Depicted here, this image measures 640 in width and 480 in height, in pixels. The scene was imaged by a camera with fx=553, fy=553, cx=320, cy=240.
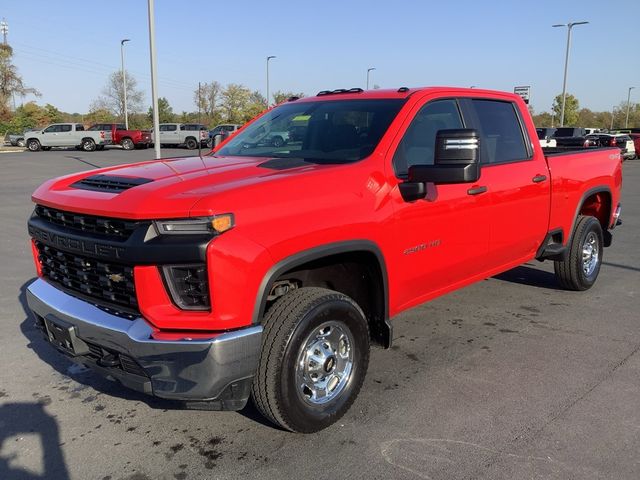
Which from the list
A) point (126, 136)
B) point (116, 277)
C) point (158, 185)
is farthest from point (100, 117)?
point (116, 277)

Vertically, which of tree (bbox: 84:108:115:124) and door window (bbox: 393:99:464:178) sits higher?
tree (bbox: 84:108:115:124)

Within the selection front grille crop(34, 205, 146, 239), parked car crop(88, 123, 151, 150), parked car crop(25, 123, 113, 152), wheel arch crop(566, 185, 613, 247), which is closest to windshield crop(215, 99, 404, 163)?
front grille crop(34, 205, 146, 239)

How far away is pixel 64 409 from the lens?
343cm

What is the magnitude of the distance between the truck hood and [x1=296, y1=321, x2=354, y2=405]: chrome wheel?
3.01 ft

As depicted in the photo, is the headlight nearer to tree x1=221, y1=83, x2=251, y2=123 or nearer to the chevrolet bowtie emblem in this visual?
the chevrolet bowtie emblem

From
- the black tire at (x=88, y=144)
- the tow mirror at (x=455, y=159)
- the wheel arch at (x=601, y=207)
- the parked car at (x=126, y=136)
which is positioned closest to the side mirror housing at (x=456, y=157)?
the tow mirror at (x=455, y=159)

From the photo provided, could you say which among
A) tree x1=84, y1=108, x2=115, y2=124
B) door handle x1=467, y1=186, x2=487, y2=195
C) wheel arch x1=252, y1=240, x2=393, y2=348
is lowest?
wheel arch x1=252, y1=240, x2=393, y2=348

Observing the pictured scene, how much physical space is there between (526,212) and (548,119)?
265ft

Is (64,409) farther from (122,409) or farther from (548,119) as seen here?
(548,119)

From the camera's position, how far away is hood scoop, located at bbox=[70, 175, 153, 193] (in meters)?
2.95

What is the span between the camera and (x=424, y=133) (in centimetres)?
382

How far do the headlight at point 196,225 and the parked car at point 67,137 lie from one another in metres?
34.7

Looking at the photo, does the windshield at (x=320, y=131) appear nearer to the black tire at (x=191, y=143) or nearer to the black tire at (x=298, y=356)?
the black tire at (x=298, y=356)

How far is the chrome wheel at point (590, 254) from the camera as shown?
579 cm
